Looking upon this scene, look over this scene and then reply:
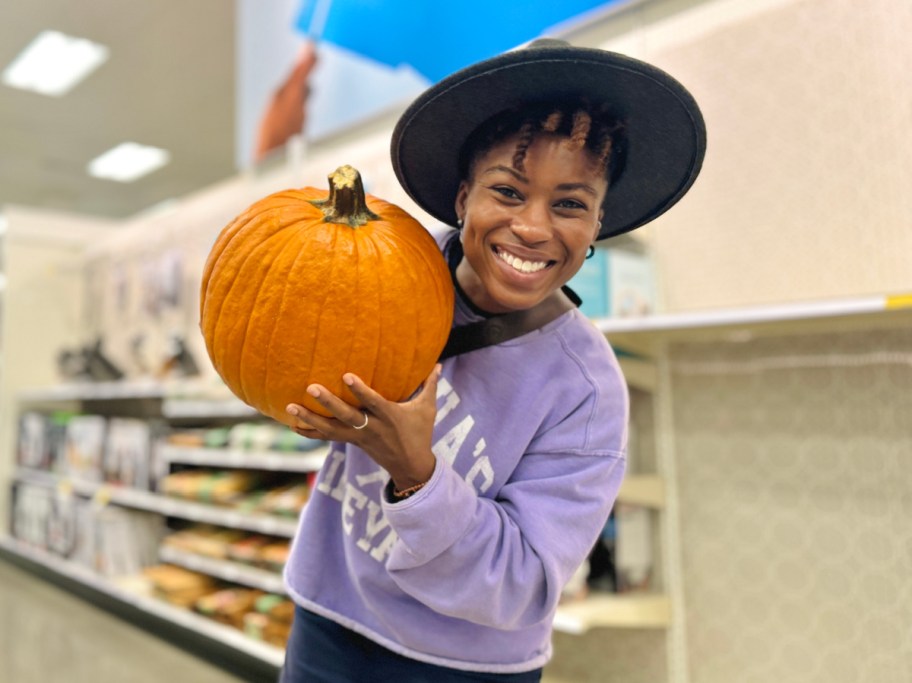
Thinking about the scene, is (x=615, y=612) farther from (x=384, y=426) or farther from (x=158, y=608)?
(x=158, y=608)

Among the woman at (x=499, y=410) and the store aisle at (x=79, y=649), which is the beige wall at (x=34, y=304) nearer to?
the store aisle at (x=79, y=649)

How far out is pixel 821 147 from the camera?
1.70 m

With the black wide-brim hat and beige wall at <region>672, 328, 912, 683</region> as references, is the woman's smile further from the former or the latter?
beige wall at <region>672, 328, 912, 683</region>

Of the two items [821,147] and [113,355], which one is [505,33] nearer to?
[821,147]

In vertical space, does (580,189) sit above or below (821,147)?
below

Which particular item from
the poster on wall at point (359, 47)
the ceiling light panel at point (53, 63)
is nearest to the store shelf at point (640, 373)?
the poster on wall at point (359, 47)

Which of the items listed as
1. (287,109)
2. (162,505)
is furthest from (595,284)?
(162,505)

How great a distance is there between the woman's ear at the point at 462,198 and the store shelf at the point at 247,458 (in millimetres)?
1547

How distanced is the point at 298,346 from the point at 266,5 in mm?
3975

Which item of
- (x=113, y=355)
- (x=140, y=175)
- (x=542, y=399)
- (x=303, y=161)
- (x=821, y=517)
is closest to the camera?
(x=542, y=399)

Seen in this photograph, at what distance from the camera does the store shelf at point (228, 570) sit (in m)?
2.87

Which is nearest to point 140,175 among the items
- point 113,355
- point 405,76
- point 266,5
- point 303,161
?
point 113,355

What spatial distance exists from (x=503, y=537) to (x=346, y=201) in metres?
0.45

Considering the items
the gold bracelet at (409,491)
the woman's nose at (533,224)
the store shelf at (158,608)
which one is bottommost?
the store shelf at (158,608)
